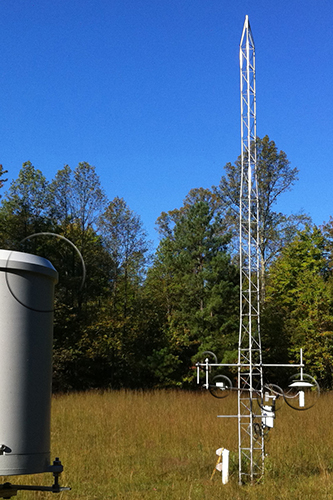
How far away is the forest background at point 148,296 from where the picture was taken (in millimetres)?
24453

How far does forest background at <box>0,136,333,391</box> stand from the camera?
24453mm

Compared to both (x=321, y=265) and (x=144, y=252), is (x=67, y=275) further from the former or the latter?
(x=321, y=265)

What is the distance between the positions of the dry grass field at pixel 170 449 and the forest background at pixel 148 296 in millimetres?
8090

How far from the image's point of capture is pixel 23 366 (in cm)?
326

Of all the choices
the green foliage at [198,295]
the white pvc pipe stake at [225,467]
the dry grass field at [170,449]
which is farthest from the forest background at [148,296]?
the white pvc pipe stake at [225,467]

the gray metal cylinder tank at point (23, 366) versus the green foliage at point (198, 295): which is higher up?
the green foliage at point (198, 295)

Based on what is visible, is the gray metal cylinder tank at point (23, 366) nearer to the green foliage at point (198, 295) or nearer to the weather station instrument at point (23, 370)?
the weather station instrument at point (23, 370)

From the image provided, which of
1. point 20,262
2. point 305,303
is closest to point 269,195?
point 305,303

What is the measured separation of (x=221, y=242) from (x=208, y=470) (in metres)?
17.5

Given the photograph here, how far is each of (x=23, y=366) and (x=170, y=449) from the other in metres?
8.56

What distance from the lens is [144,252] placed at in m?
27.3

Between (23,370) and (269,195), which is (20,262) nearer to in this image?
(23,370)

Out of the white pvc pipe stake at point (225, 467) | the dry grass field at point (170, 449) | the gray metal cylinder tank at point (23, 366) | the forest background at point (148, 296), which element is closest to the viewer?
the gray metal cylinder tank at point (23, 366)

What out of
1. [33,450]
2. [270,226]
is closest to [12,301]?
[33,450]
